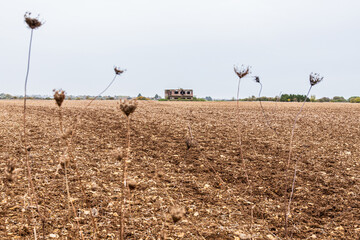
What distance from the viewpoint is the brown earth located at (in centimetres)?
332

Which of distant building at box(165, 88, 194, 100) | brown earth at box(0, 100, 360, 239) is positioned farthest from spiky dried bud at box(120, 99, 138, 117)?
distant building at box(165, 88, 194, 100)

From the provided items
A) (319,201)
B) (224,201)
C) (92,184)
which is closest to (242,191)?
(224,201)

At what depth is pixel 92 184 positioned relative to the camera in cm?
439

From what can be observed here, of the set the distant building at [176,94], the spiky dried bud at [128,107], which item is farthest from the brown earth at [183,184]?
the distant building at [176,94]

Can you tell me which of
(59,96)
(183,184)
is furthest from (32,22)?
(183,184)

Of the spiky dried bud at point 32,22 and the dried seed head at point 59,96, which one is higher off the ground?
the spiky dried bud at point 32,22

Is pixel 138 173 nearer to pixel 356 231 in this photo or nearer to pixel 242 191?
pixel 242 191

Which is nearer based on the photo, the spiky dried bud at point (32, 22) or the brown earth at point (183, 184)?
the spiky dried bud at point (32, 22)

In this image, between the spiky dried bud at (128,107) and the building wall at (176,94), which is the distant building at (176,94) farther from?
the spiky dried bud at (128,107)

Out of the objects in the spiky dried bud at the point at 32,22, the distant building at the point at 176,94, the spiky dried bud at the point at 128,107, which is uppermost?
the distant building at the point at 176,94

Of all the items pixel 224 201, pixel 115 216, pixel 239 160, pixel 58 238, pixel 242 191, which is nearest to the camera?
pixel 58 238

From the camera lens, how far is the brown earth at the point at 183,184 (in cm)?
332

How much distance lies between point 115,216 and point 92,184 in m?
1.06

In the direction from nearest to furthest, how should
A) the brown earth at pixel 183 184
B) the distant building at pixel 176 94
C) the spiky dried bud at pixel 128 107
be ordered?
1. the spiky dried bud at pixel 128 107
2. the brown earth at pixel 183 184
3. the distant building at pixel 176 94
